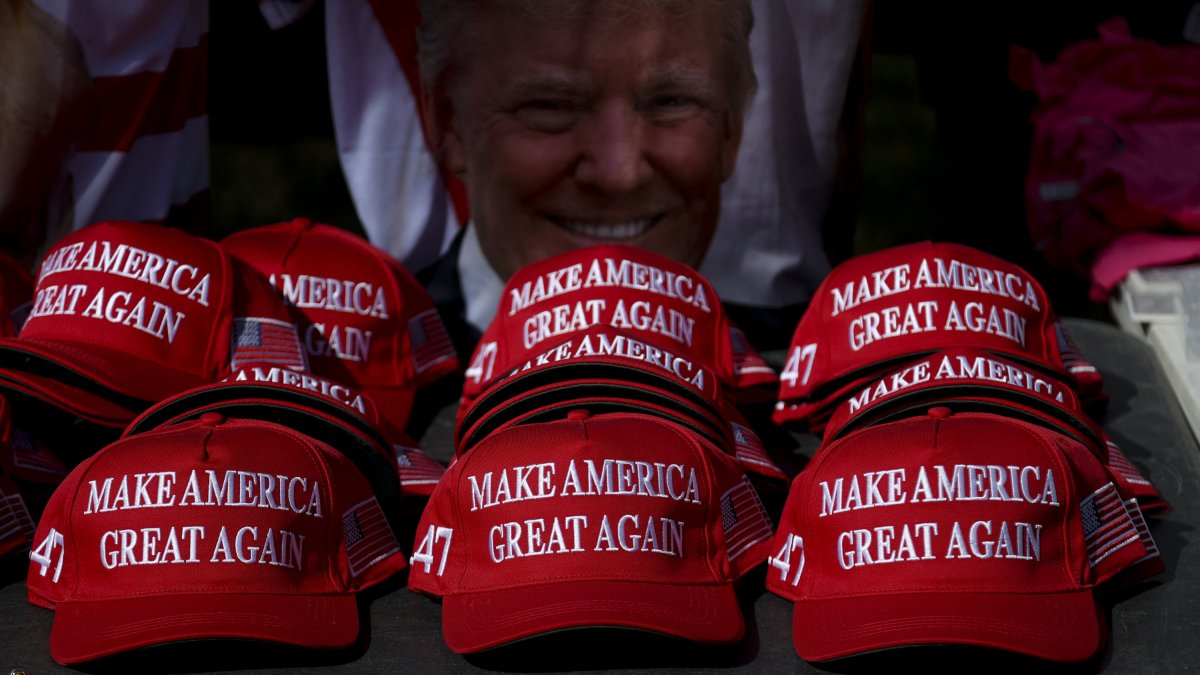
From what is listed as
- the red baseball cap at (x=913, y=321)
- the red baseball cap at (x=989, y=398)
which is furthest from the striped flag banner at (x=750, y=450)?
the red baseball cap at (x=913, y=321)

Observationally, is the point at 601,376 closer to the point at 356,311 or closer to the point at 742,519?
the point at 742,519

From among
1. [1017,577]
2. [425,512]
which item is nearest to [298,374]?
[425,512]

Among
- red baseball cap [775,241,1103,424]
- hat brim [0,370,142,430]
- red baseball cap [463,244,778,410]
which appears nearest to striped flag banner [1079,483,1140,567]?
red baseball cap [775,241,1103,424]

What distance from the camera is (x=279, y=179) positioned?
4.70 m

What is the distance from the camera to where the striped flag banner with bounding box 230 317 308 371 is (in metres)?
2.85

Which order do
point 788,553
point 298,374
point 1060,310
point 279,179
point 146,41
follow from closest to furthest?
point 788,553
point 298,374
point 146,41
point 1060,310
point 279,179

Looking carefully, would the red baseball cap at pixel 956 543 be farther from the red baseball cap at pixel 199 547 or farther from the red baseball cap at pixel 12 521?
the red baseball cap at pixel 12 521

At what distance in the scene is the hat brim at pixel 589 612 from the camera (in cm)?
216

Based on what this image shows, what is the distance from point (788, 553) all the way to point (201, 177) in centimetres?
186

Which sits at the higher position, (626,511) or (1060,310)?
(626,511)

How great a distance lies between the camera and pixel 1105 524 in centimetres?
235

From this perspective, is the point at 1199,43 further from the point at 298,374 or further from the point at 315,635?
the point at 315,635

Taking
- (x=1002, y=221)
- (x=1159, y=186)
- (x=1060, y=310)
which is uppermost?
(x=1159, y=186)

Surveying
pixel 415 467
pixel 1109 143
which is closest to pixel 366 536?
pixel 415 467
